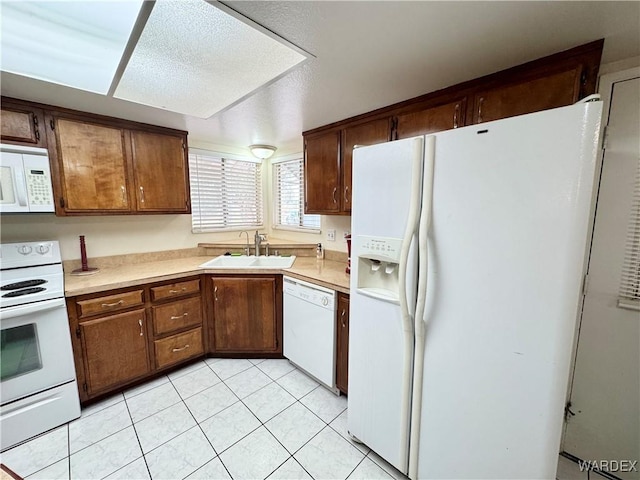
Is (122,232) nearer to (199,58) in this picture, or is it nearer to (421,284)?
(199,58)

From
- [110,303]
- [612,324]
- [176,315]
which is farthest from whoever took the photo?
[176,315]

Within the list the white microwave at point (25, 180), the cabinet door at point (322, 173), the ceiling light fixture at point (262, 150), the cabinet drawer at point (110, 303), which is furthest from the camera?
the ceiling light fixture at point (262, 150)

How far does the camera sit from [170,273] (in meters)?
2.13

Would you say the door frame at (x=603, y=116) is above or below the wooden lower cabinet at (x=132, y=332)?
above

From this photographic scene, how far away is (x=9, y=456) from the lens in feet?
4.87

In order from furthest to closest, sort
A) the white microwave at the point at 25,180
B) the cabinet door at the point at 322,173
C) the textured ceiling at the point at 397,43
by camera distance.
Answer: the cabinet door at the point at 322,173 → the white microwave at the point at 25,180 → the textured ceiling at the point at 397,43

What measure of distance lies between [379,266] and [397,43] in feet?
3.47

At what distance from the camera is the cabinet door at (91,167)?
1893 mm

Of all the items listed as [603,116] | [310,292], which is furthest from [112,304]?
[603,116]

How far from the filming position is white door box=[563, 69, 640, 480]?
1.29m

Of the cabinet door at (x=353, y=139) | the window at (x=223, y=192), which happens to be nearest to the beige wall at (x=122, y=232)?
the window at (x=223, y=192)

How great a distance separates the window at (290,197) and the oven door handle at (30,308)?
2106mm

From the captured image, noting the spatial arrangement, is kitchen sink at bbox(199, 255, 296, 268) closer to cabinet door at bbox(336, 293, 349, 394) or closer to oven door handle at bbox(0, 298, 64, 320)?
cabinet door at bbox(336, 293, 349, 394)

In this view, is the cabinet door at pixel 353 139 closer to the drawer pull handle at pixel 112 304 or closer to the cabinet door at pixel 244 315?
the cabinet door at pixel 244 315
